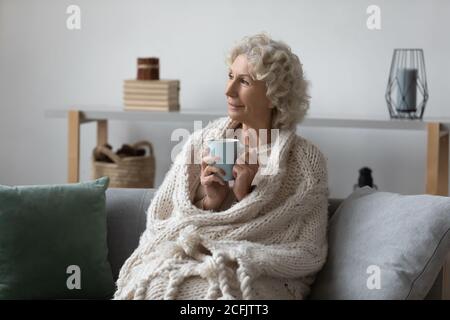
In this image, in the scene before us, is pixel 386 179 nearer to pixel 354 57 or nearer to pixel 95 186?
pixel 354 57

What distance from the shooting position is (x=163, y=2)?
Result: 4.01 metres

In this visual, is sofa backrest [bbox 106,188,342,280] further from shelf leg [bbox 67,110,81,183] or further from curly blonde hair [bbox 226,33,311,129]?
shelf leg [bbox 67,110,81,183]

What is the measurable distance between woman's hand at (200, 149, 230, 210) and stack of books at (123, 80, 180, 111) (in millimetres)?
1425

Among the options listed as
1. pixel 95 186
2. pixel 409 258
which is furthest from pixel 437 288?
pixel 95 186

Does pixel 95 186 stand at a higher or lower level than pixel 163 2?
lower

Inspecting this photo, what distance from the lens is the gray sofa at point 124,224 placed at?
2.55 metres

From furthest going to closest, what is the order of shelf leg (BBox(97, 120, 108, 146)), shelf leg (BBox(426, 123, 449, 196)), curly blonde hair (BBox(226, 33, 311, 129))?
shelf leg (BBox(97, 120, 108, 146)) < shelf leg (BBox(426, 123, 449, 196)) < curly blonde hair (BBox(226, 33, 311, 129))

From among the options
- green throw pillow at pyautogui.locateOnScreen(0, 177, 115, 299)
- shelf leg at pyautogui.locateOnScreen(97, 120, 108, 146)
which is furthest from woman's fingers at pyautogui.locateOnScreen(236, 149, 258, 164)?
shelf leg at pyautogui.locateOnScreen(97, 120, 108, 146)

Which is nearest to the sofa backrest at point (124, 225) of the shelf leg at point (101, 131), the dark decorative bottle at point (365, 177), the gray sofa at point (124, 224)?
the gray sofa at point (124, 224)

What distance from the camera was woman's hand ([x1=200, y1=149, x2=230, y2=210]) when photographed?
2.21 meters

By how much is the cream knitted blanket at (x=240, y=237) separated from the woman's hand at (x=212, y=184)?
1.7 inches

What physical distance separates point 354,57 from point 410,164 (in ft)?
1.69

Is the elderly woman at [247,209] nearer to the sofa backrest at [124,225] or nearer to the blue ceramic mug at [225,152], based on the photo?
the blue ceramic mug at [225,152]

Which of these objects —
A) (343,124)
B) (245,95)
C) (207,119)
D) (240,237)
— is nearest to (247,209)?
(240,237)
